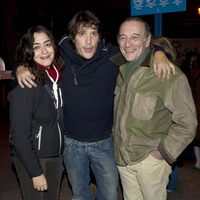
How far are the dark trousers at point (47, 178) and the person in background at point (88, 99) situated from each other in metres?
0.27

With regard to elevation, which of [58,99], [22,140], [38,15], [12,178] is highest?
[38,15]

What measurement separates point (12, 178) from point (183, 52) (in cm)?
614

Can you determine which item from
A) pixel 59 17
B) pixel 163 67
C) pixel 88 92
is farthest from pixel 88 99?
pixel 59 17

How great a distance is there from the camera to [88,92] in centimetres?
288

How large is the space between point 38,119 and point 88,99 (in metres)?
0.52

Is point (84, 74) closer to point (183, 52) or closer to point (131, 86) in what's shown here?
point (131, 86)

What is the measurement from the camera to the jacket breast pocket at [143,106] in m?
2.60

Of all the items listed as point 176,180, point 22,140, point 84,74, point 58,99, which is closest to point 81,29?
point 84,74

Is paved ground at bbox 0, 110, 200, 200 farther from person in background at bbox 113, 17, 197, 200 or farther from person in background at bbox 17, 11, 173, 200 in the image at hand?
person in background at bbox 113, 17, 197, 200

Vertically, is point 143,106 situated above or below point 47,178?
above

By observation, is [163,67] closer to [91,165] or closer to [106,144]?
[106,144]

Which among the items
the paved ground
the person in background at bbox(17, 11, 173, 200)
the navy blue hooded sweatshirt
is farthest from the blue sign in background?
the paved ground

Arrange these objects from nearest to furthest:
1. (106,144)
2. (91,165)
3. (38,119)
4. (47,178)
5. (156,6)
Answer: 1. (38,119)
2. (47,178)
3. (106,144)
4. (91,165)
5. (156,6)

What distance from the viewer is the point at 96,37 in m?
2.91
